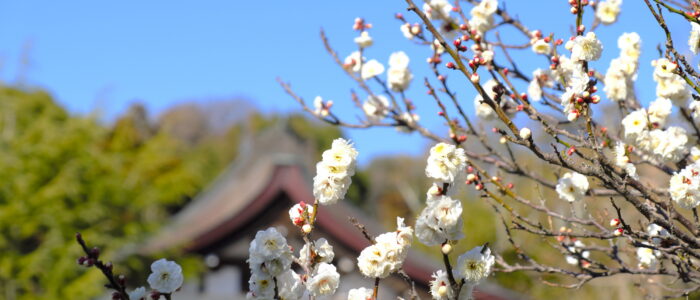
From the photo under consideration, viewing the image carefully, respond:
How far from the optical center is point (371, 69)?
3881 millimetres

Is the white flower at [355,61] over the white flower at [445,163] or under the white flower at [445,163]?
under

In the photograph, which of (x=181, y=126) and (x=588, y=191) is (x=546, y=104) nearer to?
(x=588, y=191)

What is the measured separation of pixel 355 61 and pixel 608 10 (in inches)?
53.2

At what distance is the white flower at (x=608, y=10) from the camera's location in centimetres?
367

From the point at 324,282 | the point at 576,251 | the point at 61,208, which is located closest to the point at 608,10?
the point at 576,251

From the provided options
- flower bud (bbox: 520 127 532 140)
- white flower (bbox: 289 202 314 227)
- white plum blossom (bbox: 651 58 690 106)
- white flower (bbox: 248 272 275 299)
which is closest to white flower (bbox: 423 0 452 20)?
white plum blossom (bbox: 651 58 690 106)

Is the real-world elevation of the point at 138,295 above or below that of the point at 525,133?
below

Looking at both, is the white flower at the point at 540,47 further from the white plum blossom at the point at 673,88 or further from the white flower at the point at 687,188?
the white flower at the point at 687,188

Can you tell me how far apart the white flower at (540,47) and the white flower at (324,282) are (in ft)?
5.64

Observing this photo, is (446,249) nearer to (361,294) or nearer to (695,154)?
(361,294)

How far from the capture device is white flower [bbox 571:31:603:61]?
2530mm

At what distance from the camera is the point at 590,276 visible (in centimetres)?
294

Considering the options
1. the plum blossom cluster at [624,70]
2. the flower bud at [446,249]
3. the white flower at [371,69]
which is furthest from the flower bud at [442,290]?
the white flower at [371,69]

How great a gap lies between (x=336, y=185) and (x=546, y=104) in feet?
5.11
